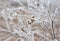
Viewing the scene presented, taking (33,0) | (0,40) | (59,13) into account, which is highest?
(33,0)

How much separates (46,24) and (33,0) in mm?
238

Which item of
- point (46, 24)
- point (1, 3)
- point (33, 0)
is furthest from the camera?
point (1, 3)

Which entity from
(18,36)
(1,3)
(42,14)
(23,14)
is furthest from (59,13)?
(1,3)

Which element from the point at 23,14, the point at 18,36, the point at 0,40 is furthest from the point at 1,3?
the point at 18,36

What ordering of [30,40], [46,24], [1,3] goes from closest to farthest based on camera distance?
[30,40] < [46,24] < [1,3]

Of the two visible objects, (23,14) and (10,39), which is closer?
(10,39)

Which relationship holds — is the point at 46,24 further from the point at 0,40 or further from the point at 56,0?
the point at 56,0

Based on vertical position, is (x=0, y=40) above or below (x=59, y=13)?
below

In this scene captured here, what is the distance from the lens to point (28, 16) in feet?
3.71

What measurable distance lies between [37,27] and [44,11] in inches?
5.7

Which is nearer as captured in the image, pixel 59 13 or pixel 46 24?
pixel 46 24

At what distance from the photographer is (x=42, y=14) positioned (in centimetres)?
106

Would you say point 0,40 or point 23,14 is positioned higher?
point 23,14

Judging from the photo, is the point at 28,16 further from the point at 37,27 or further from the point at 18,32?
the point at 18,32
